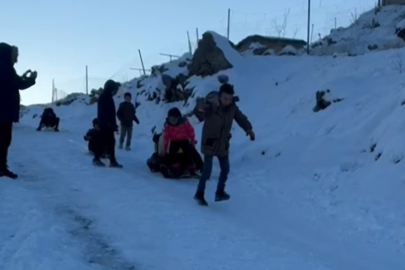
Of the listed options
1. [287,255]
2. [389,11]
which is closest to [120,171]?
[287,255]

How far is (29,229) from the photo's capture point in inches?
263

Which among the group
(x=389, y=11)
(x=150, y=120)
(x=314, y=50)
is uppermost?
(x=389, y=11)

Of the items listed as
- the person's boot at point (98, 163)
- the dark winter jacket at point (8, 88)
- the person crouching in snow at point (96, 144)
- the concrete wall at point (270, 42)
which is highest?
the concrete wall at point (270, 42)

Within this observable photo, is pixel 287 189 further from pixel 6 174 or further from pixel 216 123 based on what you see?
pixel 6 174

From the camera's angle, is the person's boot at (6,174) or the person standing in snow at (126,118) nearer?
the person's boot at (6,174)

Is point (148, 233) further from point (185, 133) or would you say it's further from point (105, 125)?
point (105, 125)

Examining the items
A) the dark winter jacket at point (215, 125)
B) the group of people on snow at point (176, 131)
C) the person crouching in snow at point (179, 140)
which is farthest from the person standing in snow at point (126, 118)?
the dark winter jacket at point (215, 125)

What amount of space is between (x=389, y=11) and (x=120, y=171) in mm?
19935

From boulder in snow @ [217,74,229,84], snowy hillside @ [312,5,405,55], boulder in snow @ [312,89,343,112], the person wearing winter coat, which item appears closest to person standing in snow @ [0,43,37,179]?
boulder in snow @ [312,89,343,112]

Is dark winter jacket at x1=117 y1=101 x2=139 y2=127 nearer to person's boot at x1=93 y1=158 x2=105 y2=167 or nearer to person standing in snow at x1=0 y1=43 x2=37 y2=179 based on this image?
person's boot at x1=93 y1=158 x2=105 y2=167

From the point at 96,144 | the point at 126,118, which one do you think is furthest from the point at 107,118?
the point at 126,118

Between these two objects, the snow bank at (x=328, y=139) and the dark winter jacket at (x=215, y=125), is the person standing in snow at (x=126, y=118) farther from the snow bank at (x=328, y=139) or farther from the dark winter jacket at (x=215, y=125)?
the dark winter jacket at (x=215, y=125)

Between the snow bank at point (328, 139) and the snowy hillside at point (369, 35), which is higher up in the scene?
the snowy hillside at point (369, 35)

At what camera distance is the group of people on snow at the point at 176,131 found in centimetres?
888
